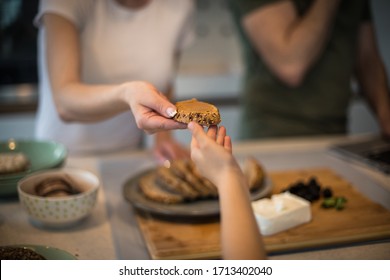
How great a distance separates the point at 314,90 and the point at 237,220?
35.5 inches

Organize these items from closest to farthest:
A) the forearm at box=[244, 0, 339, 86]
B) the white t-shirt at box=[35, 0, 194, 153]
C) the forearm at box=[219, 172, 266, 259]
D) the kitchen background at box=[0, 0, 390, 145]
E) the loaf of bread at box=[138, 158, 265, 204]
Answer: the forearm at box=[219, 172, 266, 259] < the loaf of bread at box=[138, 158, 265, 204] < the white t-shirt at box=[35, 0, 194, 153] < the forearm at box=[244, 0, 339, 86] < the kitchen background at box=[0, 0, 390, 145]

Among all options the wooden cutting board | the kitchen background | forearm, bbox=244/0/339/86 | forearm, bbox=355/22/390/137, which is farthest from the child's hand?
the kitchen background

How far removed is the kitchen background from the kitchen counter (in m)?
0.69

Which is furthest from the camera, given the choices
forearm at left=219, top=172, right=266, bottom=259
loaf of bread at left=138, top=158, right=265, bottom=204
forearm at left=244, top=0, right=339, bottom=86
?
forearm at left=244, top=0, right=339, bottom=86

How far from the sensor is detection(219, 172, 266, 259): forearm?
616 millimetres

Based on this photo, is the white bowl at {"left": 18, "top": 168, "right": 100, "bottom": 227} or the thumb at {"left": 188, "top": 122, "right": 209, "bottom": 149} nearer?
→ the thumb at {"left": 188, "top": 122, "right": 209, "bottom": 149}

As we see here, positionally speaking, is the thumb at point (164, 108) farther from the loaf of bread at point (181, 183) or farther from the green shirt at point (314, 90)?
the green shirt at point (314, 90)

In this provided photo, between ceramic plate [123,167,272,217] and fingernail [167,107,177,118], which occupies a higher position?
fingernail [167,107,177,118]

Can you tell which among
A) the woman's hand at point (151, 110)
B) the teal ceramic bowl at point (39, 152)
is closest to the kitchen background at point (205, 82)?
the teal ceramic bowl at point (39, 152)

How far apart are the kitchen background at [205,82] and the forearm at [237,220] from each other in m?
1.34

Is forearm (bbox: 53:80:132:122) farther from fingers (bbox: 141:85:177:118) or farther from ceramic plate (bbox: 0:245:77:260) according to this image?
ceramic plate (bbox: 0:245:77:260)

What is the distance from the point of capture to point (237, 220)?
0.62m

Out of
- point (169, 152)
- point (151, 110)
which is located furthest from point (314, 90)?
point (151, 110)

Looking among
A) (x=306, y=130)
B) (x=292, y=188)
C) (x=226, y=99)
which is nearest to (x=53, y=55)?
(x=292, y=188)
